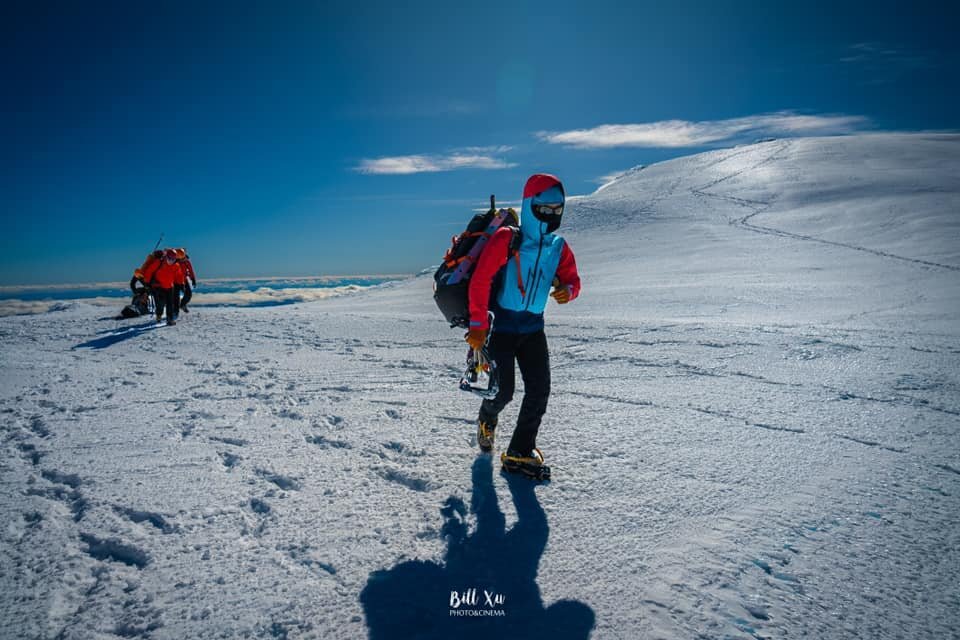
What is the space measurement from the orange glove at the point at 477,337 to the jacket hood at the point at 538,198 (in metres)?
0.77

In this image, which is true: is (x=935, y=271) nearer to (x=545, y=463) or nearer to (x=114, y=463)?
(x=545, y=463)

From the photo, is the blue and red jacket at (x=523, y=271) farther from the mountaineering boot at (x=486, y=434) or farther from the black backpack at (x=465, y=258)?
the mountaineering boot at (x=486, y=434)

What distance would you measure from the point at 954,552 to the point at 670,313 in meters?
7.76

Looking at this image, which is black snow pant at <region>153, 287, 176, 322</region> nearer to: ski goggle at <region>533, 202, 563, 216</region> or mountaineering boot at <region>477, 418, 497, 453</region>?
mountaineering boot at <region>477, 418, 497, 453</region>

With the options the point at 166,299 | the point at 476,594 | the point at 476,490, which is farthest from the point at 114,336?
the point at 476,594

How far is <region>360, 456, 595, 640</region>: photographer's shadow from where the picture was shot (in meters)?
1.96

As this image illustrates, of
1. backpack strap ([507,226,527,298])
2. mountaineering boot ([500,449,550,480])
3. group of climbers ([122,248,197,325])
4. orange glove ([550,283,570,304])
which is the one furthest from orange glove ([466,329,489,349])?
group of climbers ([122,248,197,325])

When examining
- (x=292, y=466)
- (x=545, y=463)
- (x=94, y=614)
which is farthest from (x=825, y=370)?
(x=94, y=614)

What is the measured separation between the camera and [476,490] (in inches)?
121

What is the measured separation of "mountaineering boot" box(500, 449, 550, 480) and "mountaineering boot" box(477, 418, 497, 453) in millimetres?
256

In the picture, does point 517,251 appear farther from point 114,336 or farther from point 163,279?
point 163,279

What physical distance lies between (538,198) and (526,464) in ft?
6.29

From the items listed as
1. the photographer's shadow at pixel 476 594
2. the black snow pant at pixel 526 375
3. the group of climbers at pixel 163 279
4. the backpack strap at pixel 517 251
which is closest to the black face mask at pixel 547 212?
the backpack strap at pixel 517 251

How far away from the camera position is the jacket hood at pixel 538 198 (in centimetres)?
319
